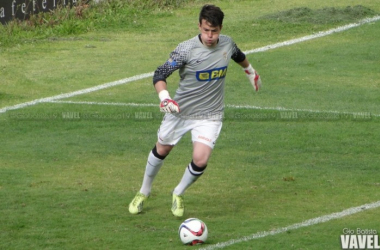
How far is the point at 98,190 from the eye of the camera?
10.4 metres

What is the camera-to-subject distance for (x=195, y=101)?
950 centimetres

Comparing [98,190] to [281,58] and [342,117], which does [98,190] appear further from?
[281,58]

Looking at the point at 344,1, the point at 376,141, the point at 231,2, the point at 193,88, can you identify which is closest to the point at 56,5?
the point at 231,2

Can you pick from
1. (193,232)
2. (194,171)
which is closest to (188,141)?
(194,171)

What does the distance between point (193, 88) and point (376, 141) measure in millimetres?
4170

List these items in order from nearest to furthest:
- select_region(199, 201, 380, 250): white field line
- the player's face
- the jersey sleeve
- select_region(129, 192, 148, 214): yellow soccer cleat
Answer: select_region(199, 201, 380, 250): white field line
the player's face
the jersey sleeve
select_region(129, 192, 148, 214): yellow soccer cleat

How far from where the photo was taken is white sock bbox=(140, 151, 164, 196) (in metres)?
9.63

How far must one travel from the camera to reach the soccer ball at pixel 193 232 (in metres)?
8.31

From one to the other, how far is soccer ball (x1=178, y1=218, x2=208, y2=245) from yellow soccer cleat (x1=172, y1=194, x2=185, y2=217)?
0.87 metres

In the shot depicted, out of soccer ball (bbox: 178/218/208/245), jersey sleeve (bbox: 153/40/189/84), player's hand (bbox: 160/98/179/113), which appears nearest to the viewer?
soccer ball (bbox: 178/218/208/245)

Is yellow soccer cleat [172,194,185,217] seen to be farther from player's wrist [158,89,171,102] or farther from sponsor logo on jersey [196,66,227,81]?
sponsor logo on jersey [196,66,227,81]

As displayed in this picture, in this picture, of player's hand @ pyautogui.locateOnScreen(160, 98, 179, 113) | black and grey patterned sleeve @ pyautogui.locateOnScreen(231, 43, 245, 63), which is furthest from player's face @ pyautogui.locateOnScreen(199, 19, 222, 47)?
player's hand @ pyautogui.locateOnScreen(160, 98, 179, 113)

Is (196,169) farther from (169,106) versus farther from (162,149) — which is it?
(169,106)

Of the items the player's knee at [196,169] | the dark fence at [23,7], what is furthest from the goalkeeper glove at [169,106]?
the dark fence at [23,7]
